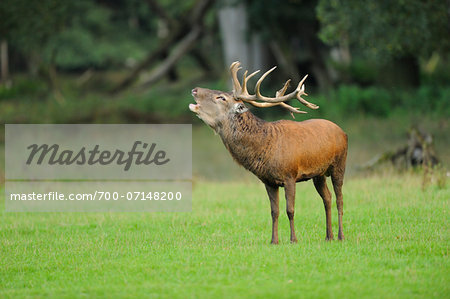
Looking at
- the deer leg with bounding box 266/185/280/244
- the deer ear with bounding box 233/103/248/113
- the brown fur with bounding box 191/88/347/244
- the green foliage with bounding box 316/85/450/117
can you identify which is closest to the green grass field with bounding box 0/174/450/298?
the deer leg with bounding box 266/185/280/244

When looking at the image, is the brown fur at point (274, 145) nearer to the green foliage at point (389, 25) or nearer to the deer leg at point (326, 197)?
the deer leg at point (326, 197)

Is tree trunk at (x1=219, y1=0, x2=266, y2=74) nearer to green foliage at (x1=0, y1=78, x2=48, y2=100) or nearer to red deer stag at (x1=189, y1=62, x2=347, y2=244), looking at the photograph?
green foliage at (x1=0, y1=78, x2=48, y2=100)

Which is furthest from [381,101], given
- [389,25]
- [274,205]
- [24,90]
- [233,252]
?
[233,252]

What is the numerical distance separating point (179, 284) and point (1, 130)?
23.6 m

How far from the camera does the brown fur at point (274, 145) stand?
404 inches

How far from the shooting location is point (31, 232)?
1298 cm

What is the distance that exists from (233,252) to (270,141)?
Answer: 5.54ft

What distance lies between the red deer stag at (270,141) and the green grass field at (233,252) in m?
1.02

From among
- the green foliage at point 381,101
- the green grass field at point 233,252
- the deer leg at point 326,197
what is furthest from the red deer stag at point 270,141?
the green foliage at point 381,101

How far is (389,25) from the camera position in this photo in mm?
23453

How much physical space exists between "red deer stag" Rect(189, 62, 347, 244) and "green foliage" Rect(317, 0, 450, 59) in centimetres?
1249

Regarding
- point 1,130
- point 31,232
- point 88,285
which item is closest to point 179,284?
point 88,285

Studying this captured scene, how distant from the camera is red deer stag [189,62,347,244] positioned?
10.3m

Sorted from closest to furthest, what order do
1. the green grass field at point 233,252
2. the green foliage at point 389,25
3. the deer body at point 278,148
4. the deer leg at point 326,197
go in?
the green grass field at point 233,252, the deer body at point 278,148, the deer leg at point 326,197, the green foliage at point 389,25
